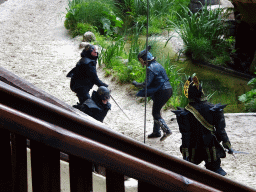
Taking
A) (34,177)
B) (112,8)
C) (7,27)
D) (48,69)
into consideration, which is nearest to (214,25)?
(112,8)

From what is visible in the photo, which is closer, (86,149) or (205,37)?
(86,149)

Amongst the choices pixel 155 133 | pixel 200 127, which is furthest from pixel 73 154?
pixel 155 133

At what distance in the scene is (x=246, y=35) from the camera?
28.2ft

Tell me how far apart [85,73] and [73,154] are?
3866 millimetres

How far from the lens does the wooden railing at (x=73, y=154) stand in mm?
882

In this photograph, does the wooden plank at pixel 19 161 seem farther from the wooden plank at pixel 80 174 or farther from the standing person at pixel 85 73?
the standing person at pixel 85 73

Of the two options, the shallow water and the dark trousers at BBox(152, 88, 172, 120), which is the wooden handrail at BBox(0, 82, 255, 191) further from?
the shallow water

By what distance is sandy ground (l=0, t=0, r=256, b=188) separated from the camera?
480 centimetres

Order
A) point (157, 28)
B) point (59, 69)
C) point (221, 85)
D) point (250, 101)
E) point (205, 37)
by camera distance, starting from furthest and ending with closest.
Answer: point (157, 28) < point (205, 37) < point (221, 85) < point (59, 69) < point (250, 101)

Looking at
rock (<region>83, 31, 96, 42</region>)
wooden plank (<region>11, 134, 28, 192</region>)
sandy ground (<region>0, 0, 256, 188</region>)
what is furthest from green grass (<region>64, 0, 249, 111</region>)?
wooden plank (<region>11, 134, 28, 192</region>)

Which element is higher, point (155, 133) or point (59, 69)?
point (59, 69)

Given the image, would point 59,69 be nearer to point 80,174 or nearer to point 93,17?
point 93,17

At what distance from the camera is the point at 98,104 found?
417 centimetres

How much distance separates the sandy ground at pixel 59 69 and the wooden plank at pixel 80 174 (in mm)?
3218
